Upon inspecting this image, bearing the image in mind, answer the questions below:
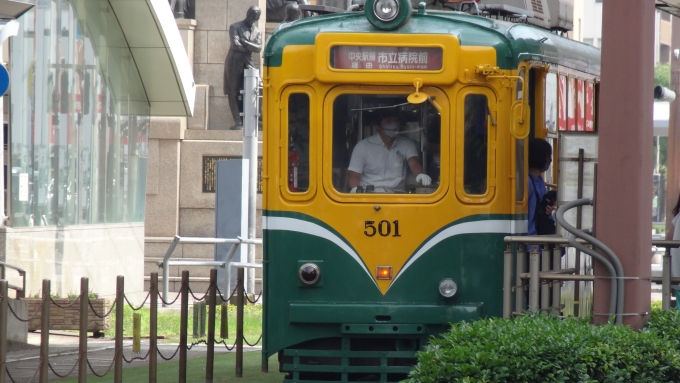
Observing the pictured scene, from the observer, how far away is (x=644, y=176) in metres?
7.66

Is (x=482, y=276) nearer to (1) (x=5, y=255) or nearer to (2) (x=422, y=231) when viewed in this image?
(2) (x=422, y=231)

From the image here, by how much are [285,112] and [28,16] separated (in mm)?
8698

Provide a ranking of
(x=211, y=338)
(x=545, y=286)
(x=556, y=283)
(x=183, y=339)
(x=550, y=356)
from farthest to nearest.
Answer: (x=211, y=338) → (x=183, y=339) → (x=556, y=283) → (x=545, y=286) → (x=550, y=356)

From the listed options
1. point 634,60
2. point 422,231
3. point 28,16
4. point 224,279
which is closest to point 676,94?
point 224,279

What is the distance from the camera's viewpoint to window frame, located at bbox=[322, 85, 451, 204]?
983cm

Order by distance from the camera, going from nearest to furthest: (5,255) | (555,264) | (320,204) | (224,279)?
(555,264) → (320,204) → (5,255) → (224,279)

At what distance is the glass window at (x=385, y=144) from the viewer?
9859mm

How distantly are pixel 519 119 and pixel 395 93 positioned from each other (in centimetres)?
100

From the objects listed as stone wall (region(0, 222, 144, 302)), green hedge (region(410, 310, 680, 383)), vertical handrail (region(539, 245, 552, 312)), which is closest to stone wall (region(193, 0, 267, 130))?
stone wall (region(0, 222, 144, 302))

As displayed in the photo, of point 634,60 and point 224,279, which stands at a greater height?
point 634,60

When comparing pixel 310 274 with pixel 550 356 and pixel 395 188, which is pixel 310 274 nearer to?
pixel 395 188

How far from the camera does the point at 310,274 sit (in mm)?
9867

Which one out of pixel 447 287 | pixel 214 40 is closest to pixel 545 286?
pixel 447 287

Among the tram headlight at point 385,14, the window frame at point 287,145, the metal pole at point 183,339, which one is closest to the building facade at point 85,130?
the metal pole at point 183,339
